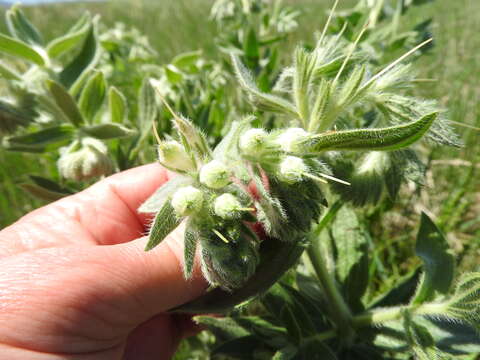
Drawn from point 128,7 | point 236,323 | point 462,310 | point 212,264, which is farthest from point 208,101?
point 128,7

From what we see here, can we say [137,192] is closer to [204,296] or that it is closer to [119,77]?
[204,296]

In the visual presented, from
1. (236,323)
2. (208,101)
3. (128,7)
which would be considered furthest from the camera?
(128,7)

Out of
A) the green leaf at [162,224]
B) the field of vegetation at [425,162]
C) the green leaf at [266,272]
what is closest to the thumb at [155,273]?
the green leaf at [266,272]

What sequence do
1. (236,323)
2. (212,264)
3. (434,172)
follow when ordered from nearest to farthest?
1. (212,264)
2. (236,323)
3. (434,172)

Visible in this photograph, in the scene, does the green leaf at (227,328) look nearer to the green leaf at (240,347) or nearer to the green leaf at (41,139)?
the green leaf at (240,347)

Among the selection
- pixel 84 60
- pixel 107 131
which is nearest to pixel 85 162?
pixel 107 131

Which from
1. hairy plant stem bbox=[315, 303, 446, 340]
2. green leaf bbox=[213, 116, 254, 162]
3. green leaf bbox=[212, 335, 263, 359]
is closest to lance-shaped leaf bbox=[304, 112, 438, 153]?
green leaf bbox=[213, 116, 254, 162]
